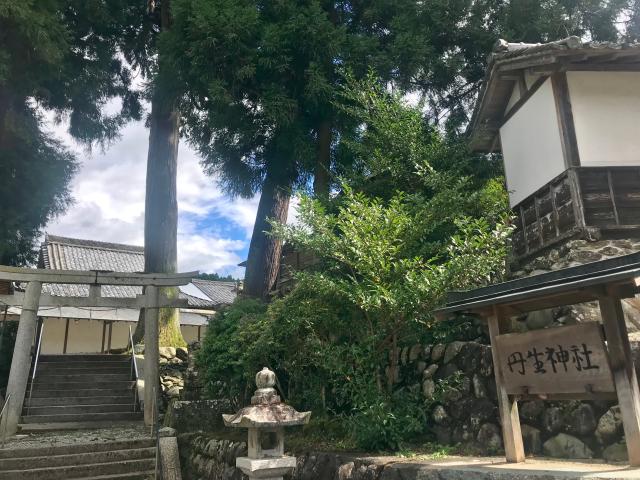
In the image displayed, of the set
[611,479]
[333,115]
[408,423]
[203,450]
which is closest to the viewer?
[611,479]

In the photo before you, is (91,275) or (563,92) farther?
(91,275)

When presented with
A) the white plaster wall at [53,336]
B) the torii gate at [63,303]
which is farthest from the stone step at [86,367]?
the white plaster wall at [53,336]

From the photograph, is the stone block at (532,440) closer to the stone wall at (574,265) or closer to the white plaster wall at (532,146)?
the stone wall at (574,265)

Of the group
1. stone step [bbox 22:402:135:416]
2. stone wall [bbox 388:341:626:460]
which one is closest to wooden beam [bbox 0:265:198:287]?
stone step [bbox 22:402:135:416]

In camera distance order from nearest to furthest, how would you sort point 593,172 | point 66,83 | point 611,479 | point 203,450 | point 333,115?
1. point 611,479
2. point 593,172
3. point 203,450
4. point 333,115
5. point 66,83

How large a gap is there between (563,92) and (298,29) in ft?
19.4

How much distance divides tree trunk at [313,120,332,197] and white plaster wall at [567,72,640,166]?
210 inches

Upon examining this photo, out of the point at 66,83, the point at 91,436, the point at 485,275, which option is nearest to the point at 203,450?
the point at 91,436

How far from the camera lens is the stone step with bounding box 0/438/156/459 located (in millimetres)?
9258

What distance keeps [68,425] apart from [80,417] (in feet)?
2.42

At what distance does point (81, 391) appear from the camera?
567 inches

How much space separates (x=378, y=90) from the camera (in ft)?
35.5

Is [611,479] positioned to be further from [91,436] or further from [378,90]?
[91,436]

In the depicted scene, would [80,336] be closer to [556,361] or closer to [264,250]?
[264,250]
